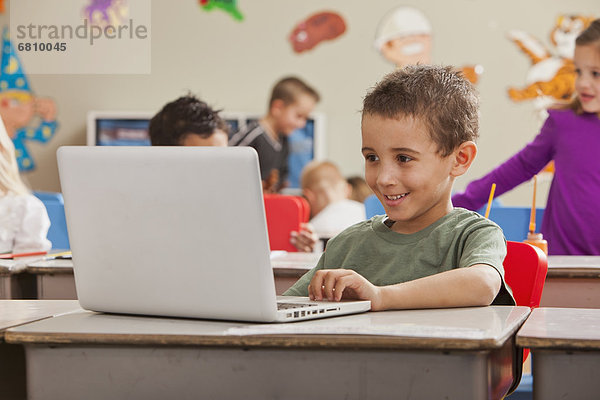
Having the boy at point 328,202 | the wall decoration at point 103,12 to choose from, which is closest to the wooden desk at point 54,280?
the wall decoration at point 103,12

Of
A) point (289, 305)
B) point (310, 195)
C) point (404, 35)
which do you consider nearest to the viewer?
point (289, 305)

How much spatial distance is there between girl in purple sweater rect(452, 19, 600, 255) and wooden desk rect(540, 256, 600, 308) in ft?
1.74

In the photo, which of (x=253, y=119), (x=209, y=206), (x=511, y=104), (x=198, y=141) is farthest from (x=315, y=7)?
(x=209, y=206)

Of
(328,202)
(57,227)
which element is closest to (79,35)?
(57,227)

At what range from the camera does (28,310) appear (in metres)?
1.31

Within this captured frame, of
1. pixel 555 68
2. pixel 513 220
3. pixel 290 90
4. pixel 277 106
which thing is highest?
pixel 555 68

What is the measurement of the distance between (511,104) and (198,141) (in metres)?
3.66

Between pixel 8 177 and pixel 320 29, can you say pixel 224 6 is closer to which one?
pixel 320 29

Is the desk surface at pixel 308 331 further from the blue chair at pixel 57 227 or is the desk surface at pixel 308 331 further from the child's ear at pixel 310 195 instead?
the child's ear at pixel 310 195

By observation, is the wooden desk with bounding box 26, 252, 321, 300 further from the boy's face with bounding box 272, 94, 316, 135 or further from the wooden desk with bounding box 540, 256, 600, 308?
the boy's face with bounding box 272, 94, 316, 135

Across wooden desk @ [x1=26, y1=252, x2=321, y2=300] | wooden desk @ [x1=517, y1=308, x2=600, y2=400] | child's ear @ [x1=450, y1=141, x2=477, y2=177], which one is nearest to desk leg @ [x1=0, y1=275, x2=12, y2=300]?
wooden desk @ [x1=26, y1=252, x2=321, y2=300]

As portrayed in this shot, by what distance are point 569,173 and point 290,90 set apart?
11.3 feet

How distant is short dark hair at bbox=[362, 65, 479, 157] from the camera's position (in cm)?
139

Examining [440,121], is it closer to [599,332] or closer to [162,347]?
[599,332]
